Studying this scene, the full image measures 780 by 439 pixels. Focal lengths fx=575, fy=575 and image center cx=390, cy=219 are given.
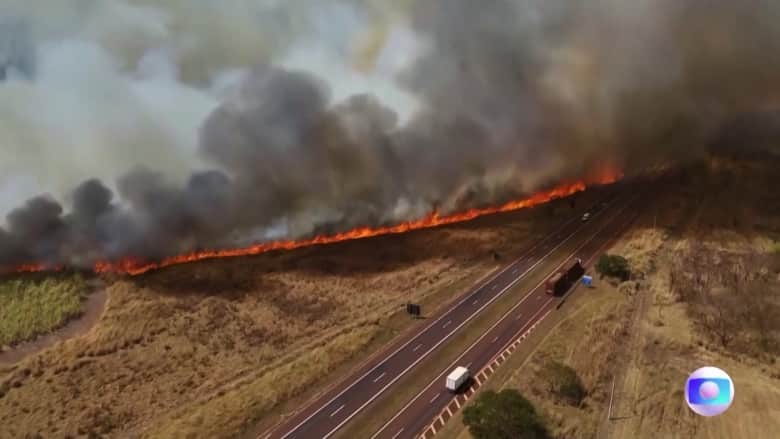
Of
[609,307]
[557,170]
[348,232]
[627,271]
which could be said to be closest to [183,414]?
[348,232]

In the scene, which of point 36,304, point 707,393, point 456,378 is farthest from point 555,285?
point 36,304

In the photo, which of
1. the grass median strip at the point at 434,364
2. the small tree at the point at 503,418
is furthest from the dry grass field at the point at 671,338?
the grass median strip at the point at 434,364

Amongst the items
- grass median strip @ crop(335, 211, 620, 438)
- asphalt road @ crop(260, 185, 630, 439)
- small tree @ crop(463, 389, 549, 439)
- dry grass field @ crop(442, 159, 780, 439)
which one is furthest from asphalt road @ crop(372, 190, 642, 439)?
small tree @ crop(463, 389, 549, 439)

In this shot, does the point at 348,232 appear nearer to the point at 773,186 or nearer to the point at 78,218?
the point at 78,218

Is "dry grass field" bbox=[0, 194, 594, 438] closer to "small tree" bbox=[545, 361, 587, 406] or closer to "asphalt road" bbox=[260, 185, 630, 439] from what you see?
"asphalt road" bbox=[260, 185, 630, 439]

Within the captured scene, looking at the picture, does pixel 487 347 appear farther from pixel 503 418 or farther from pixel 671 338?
pixel 671 338

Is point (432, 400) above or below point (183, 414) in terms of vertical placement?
below
